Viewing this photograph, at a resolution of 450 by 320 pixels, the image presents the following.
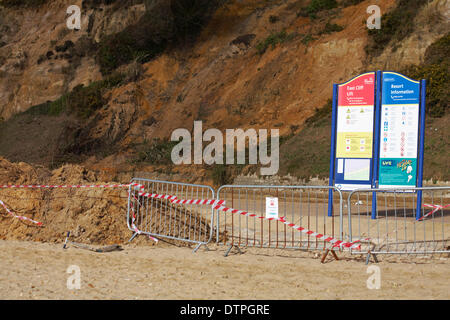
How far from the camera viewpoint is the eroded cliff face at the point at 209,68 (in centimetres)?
2878

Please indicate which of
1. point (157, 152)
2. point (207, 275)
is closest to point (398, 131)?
point (207, 275)

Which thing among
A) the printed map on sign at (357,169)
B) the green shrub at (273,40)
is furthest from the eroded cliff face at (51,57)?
the printed map on sign at (357,169)

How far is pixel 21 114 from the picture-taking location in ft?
143

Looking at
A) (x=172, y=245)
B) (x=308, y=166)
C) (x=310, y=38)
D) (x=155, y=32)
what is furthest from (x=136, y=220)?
(x=155, y=32)

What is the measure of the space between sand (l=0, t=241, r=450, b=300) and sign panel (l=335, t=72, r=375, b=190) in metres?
3.18

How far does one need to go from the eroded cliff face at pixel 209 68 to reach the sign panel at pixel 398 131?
50.2 ft

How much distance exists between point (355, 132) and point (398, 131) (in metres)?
1.03

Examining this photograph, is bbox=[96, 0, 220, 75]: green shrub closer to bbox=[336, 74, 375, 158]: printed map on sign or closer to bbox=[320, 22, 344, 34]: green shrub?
bbox=[320, 22, 344, 34]: green shrub

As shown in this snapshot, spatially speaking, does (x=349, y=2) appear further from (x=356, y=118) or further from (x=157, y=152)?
(x=356, y=118)

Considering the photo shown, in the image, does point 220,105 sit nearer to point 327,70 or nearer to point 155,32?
point 327,70

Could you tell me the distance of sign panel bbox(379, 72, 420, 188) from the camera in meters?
11.4

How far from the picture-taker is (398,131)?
456 inches

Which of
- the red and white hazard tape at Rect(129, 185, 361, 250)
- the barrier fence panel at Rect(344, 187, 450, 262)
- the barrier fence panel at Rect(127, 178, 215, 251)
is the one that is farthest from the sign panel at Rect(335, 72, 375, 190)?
the barrier fence panel at Rect(127, 178, 215, 251)

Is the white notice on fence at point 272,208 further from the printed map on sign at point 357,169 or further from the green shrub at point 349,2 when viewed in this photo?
the green shrub at point 349,2
